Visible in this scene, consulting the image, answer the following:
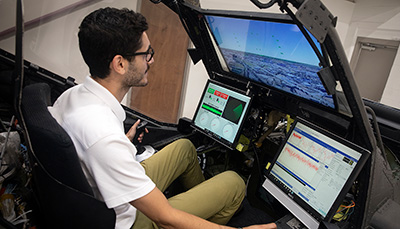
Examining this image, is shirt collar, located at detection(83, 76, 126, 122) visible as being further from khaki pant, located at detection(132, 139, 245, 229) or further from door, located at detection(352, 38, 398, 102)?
door, located at detection(352, 38, 398, 102)

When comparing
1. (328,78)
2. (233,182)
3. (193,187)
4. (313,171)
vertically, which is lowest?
(193,187)

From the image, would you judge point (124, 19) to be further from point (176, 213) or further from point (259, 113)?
point (259, 113)

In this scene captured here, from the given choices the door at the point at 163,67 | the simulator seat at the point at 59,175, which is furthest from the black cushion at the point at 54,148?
the door at the point at 163,67

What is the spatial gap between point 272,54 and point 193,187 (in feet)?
2.53

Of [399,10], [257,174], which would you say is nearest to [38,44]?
[257,174]

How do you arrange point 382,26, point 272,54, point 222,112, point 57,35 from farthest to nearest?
point 382,26
point 57,35
point 222,112
point 272,54

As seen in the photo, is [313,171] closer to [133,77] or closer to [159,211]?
[159,211]

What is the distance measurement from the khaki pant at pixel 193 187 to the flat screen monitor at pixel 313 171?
20cm

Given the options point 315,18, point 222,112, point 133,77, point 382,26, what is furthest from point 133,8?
point 382,26

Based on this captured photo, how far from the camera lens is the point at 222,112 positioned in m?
1.51

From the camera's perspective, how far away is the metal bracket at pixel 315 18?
0.61 meters

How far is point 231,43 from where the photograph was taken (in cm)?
134

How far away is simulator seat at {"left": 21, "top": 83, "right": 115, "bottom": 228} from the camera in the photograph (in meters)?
0.66

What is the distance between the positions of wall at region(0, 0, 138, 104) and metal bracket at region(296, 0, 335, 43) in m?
2.10
